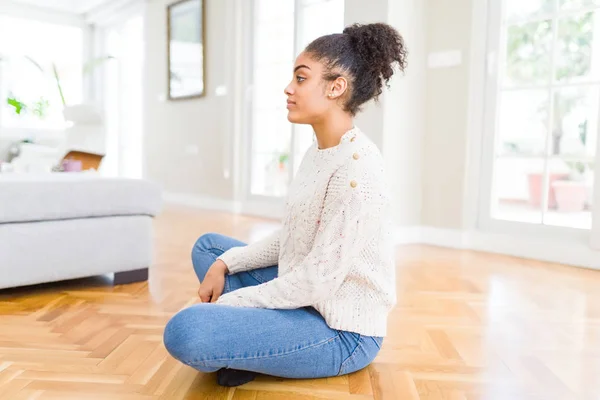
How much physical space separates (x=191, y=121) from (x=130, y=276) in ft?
11.6

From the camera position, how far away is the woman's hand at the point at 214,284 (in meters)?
1.28

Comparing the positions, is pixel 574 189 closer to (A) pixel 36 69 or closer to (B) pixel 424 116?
(B) pixel 424 116

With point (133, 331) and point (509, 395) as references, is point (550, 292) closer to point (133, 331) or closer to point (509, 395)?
point (509, 395)

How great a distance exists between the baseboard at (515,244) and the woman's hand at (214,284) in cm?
213

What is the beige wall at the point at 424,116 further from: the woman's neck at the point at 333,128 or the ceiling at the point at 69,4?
the ceiling at the point at 69,4

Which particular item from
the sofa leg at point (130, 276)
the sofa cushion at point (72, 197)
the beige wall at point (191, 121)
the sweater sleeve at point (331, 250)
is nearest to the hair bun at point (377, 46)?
the sweater sleeve at point (331, 250)

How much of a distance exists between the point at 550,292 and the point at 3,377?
6.32 ft

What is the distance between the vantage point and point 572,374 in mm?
1270

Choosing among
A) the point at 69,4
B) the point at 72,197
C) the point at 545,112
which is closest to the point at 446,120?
the point at 545,112

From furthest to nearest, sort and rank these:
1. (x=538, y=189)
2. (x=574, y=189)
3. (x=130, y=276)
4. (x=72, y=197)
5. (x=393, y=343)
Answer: (x=538, y=189) < (x=574, y=189) < (x=130, y=276) < (x=72, y=197) < (x=393, y=343)

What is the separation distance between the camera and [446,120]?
10.6 ft

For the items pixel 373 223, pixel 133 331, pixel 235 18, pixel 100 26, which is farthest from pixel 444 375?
pixel 100 26

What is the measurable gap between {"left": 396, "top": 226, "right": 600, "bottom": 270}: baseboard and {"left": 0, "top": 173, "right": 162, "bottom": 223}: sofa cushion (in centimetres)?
181

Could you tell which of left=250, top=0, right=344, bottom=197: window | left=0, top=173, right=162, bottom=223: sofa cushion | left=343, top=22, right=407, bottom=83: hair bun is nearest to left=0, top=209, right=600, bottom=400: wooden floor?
left=0, top=173, right=162, bottom=223: sofa cushion
